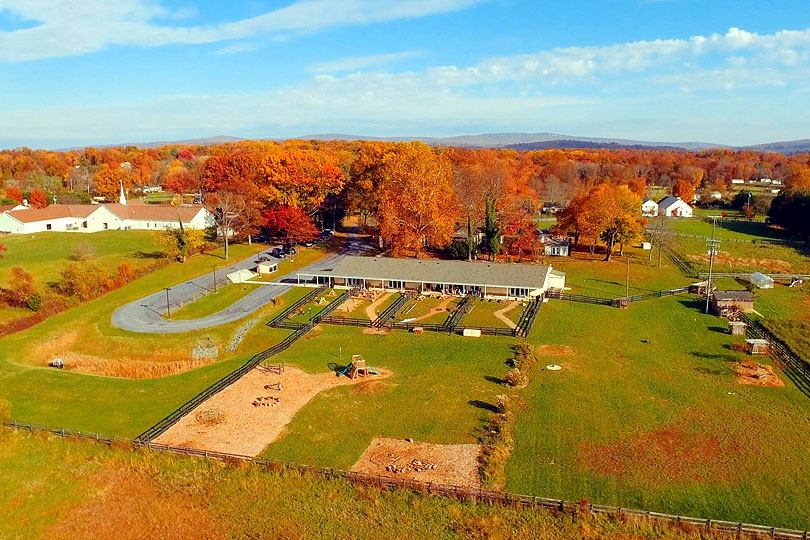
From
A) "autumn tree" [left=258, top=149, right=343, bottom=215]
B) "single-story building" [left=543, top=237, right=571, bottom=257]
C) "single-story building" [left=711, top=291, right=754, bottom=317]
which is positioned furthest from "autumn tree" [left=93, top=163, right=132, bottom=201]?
"single-story building" [left=711, top=291, right=754, bottom=317]

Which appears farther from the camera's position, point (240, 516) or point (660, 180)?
point (660, 180)

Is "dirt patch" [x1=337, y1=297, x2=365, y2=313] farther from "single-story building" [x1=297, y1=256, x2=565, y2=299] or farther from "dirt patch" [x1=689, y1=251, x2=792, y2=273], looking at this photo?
"dirt patch" [x1=689, y1=251, x2=792, y2=273]

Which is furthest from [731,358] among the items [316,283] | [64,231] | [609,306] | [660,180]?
[660,180]

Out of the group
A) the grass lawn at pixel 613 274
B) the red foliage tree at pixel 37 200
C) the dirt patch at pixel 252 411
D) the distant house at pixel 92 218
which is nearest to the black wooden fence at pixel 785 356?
the grass lawn at pixel 613 274

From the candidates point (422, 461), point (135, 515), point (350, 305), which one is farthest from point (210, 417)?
point (350, 305)

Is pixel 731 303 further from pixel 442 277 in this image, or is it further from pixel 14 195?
pixel 14 195

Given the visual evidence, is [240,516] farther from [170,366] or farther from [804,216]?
[804,216]

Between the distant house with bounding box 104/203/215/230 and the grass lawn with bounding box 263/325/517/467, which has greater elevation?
the distant house with bounding box 104/203/215/230
